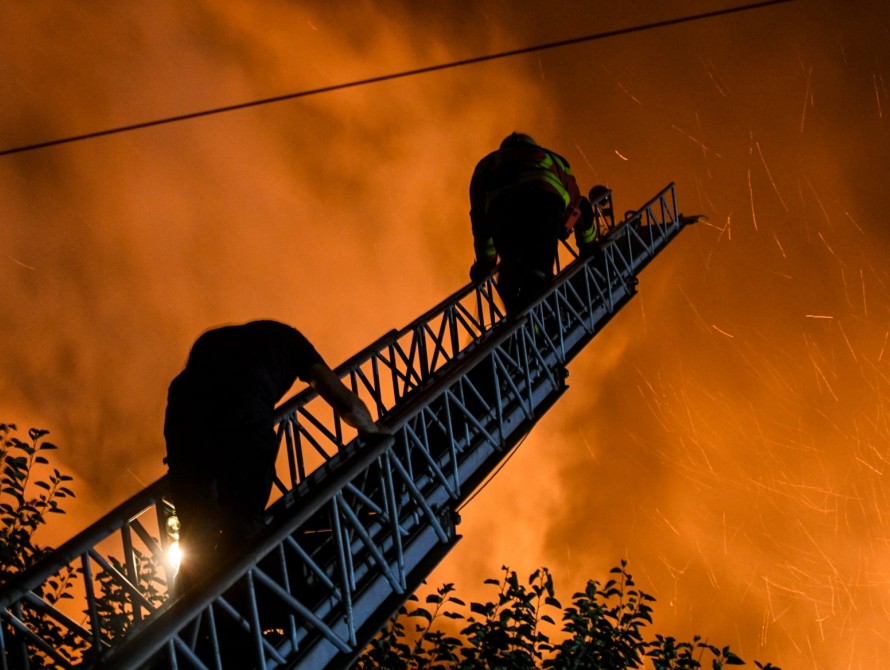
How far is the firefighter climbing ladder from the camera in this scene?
3793 mm

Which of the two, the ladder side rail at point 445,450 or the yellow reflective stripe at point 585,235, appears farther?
the yellow reflective stripe at point 585,235

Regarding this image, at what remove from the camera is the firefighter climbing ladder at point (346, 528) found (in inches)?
149

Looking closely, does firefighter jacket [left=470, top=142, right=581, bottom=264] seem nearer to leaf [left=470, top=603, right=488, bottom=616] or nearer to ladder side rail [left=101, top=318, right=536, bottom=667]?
ladder side rail [left=101, top=318, right=536, bottom=667]

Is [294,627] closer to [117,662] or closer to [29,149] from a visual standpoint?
[117,662]

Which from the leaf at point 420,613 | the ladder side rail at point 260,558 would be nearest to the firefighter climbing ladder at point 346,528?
the ladder side rail at point 260,558

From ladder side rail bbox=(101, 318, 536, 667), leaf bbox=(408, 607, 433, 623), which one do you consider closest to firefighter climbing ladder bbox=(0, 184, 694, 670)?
ladder side rail bbox=(101, 318, 536, 667)

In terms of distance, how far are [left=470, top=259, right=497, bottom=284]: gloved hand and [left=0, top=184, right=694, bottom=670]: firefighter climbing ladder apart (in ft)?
0.48

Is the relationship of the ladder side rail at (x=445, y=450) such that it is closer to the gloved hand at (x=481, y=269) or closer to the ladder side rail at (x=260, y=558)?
the ladder side rail at (x=260, y=558)

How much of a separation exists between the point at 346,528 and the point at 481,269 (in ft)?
14.2

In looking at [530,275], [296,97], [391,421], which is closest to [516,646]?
[530,275]

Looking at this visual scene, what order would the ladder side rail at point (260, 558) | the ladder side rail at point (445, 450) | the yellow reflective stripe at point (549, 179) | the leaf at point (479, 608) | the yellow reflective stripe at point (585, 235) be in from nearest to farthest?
the ladder side rail at point (260, 558) → the ladder side rail at point (445, 450) → the yellow reflective stripe at point (549, 179) → the leaf at point (479, 608) → the yellow reflective stripe at point (585, 235)

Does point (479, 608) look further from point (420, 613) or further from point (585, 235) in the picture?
point (585, 235)

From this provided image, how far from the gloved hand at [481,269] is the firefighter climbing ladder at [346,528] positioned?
15 cm

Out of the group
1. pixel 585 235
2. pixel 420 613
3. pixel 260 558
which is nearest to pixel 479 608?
pixel 420 613
